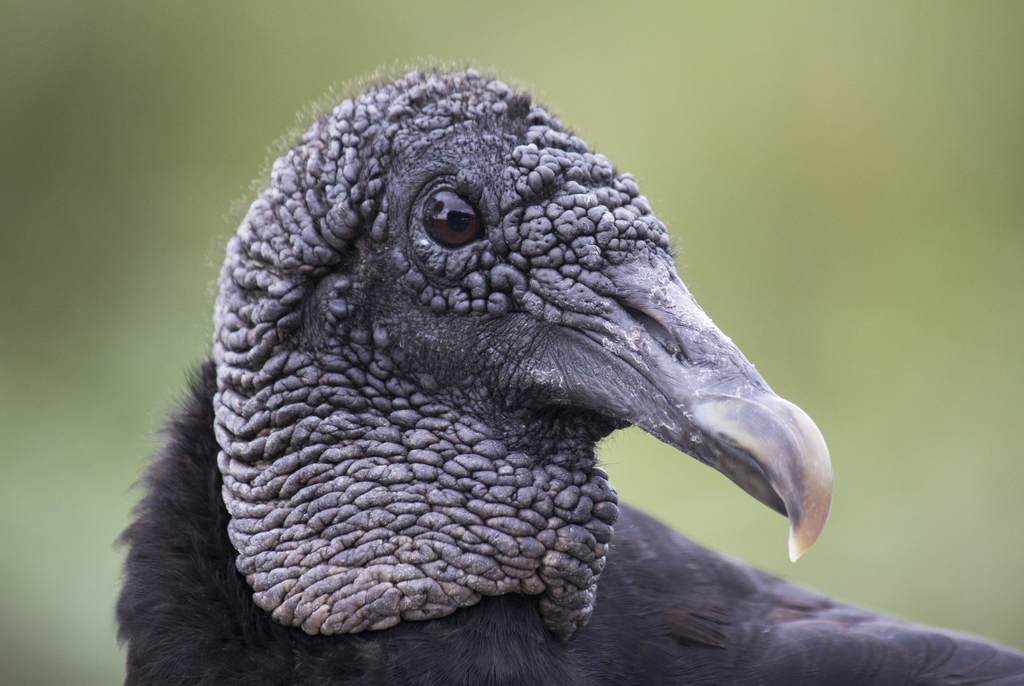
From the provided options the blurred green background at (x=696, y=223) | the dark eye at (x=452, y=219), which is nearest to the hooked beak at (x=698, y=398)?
the dark eye at (x=452, y=219)

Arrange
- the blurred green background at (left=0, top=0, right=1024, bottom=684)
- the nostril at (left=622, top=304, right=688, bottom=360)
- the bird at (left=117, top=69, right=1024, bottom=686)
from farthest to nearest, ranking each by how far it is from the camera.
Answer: the blurred green background at (left=0, top=0, right=1024, bottom=684), the bird at (left=117, top=69, right=1024, bottom=686), the nostril at (left=622, top=304, right=688, bottom=360)

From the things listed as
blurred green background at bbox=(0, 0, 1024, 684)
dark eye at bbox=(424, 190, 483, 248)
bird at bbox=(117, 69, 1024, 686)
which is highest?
blurred green background at bbox=(0, 0, 1024, 684)

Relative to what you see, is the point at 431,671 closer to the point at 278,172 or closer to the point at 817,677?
the point at 817,677

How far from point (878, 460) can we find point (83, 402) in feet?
19.5

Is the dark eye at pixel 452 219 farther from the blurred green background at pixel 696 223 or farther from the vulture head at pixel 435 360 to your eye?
the blurred green background at pixel 696 223

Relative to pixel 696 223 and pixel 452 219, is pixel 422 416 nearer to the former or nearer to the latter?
pixel 452 219

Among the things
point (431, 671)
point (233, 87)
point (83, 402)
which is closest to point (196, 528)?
point (431, 671)

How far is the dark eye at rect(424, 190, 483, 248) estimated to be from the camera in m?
2.34

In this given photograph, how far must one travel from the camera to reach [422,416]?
239 cm

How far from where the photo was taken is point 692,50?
320 inches

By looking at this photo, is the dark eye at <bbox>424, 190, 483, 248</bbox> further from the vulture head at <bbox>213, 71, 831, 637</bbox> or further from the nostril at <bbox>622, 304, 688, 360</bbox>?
the nostril at <bbox>622, 304, 688, 360</bbox>

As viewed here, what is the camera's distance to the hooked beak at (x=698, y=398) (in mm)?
1932

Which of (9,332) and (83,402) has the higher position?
(9,332)

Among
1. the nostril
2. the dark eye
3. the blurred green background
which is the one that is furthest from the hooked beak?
the blurred green background
